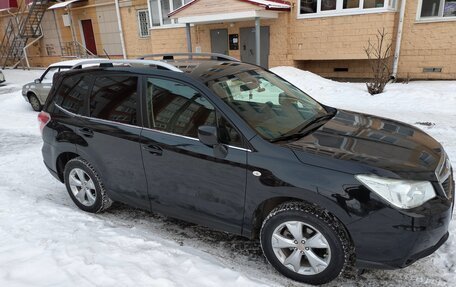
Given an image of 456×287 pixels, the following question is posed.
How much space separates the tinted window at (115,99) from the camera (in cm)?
360

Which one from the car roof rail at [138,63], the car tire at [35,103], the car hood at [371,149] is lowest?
the car tire at [35,103]

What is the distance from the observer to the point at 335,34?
12289mm

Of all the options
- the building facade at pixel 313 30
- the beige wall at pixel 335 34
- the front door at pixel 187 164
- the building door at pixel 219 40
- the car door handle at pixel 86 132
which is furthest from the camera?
the building door at pixel 219 40

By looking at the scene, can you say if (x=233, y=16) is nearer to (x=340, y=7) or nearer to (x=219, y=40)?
(x=219, y=40)

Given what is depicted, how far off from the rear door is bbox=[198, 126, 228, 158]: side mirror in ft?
2.72

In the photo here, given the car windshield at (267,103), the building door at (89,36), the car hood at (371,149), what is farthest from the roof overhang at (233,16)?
the car hood at (371,149)

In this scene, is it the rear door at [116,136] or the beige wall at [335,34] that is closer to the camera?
the rear door at [116,136]

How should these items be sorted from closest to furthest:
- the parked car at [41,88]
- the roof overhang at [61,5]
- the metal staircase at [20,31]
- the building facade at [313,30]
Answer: the parked car at [41,88], the building facade at [313,30], the roof overhang at [61,5], the metal staircase at [20,31]

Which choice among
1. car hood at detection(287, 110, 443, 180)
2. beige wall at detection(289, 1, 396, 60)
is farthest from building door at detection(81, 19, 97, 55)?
car hood at detection(287, 110, 443, 180)

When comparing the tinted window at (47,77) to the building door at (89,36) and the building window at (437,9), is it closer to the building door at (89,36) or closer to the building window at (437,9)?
the building door at (89,36)

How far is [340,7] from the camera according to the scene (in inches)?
473

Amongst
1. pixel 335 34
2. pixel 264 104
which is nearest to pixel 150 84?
pixel 264 104

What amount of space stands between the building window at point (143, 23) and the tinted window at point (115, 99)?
1486cm

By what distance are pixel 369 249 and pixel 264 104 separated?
5.19ft
